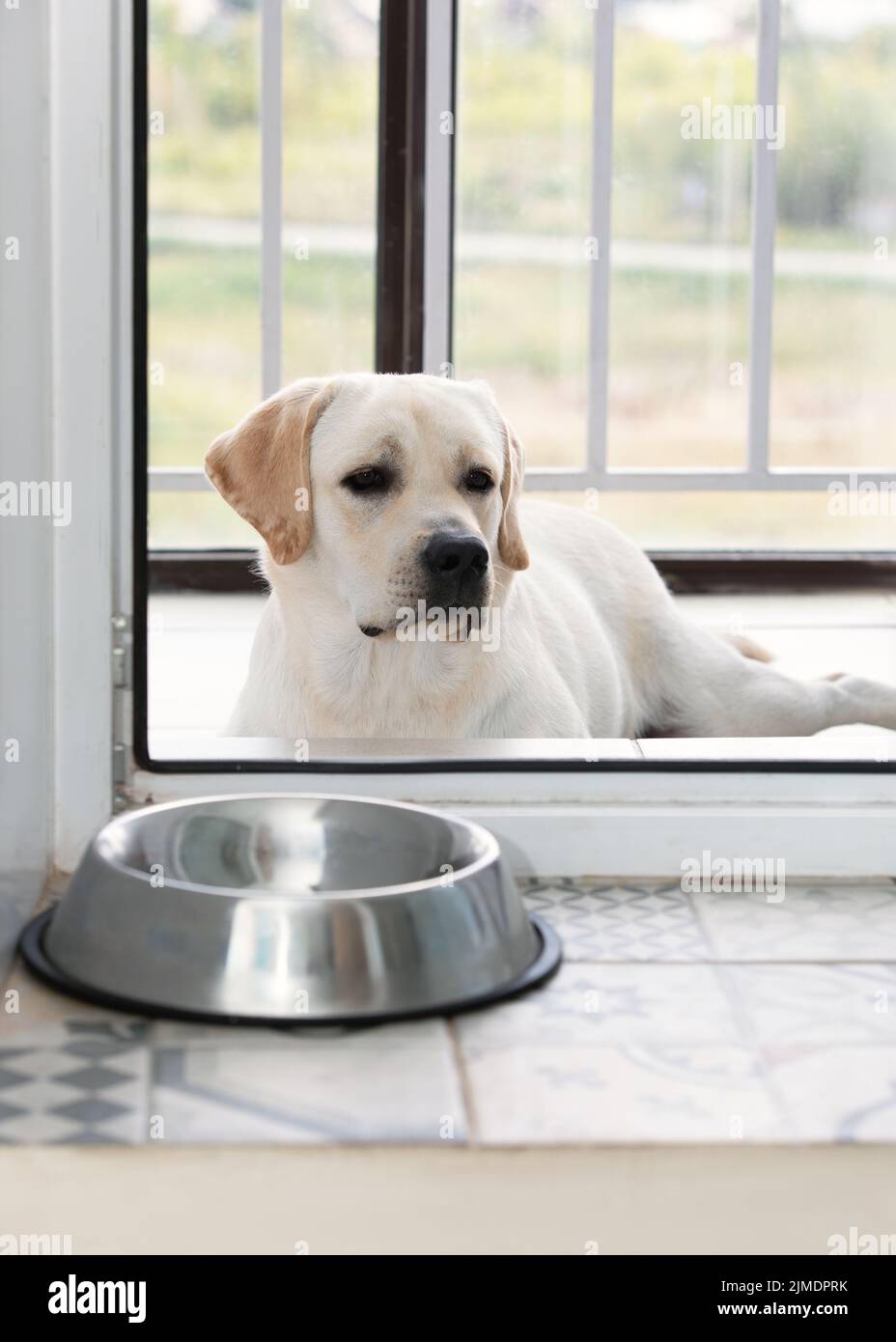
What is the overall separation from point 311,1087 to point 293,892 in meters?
0.20

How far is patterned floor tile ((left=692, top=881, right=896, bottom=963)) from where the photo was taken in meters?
1.07

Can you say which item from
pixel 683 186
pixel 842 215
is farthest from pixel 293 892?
pixel 842 215

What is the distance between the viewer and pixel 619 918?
3.69ft

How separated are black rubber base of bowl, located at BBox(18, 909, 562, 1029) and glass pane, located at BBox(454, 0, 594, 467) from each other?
3529mm

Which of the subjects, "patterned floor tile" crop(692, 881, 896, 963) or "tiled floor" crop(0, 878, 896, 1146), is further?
"patterned floor tile" crop(692, 881, 896, 963)

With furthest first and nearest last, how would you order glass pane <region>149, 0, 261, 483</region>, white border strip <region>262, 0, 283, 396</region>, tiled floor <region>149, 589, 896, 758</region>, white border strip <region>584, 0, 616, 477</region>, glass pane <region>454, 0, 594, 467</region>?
1. glass pane <region>149, 0, 261, 483</region>
2. glass pane <region>454, 0, 594, 467</region>
3. white border strip <region>584, 0, 616, 477</region>
4. white border strip <region>262, 0, 283, 396</region>
5. tiled floor <region>149, 589, 896, 758</region>

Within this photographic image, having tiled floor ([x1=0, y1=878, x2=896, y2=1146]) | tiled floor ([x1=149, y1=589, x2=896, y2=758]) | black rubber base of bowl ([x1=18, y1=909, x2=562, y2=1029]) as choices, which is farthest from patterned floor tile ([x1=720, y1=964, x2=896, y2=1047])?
tiled floor ([x1=149, y1=589, x2=896, y2=758])

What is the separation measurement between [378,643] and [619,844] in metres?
1.07

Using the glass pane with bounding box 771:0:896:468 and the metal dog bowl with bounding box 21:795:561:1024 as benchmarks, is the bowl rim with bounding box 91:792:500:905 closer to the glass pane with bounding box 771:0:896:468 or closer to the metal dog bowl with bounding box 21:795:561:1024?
the metal dog bowl with bounding box 21:795:561:1024

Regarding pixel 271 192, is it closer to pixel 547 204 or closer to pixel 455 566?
pixel 547 204

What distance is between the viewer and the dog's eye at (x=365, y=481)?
7.09ft

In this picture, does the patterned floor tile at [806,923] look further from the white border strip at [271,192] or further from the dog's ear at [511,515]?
the white border strip at [271,192]

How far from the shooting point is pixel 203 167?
5246 millimetres

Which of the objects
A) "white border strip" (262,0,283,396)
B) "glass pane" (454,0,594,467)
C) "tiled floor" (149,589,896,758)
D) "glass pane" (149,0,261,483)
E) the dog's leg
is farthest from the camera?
"glass pane" (149,0,261,483)
